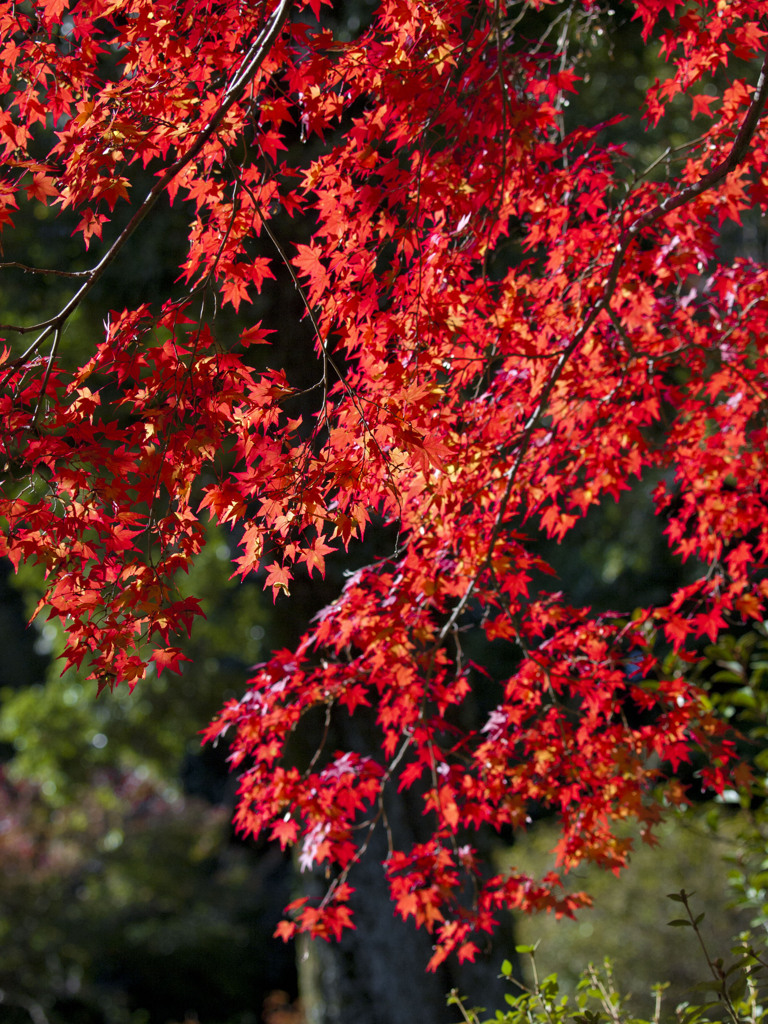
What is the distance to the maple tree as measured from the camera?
6.00 feet

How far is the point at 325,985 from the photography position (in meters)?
4.36

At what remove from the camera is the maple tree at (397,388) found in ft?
6.00

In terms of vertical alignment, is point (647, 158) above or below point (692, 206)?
below

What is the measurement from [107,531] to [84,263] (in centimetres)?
576

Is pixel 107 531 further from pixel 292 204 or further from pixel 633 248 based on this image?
pixel 633 248

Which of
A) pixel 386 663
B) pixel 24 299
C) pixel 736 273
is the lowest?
pixel 24 299

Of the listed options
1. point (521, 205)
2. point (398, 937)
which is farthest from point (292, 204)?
point (398, 937)

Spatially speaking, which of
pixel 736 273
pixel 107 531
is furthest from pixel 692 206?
pixel 107 531

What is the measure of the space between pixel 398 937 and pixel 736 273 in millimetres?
3242

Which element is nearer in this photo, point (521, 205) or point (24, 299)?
point (521, 205)

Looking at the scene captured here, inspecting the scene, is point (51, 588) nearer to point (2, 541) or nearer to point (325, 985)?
point (2, 541)

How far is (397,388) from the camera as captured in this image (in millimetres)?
1878

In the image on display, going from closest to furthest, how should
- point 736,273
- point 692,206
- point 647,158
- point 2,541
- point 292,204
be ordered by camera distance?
point 2,541, point 292,204, point 692,206, point 736,273, point 647,158

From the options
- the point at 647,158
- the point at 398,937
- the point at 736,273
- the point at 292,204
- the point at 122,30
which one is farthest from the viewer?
A: the point at 647,158
